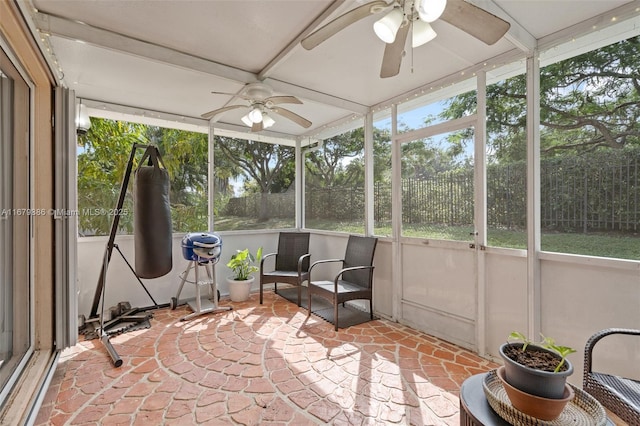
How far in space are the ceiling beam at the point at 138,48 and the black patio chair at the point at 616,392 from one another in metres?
3.19

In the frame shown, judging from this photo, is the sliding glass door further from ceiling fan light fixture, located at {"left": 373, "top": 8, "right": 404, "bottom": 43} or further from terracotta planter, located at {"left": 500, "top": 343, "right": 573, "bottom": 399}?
terracotta planter, located at {"left": 500, "top": 343, "right": 573, "bottom": 399}

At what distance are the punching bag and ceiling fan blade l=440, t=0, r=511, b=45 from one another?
272 cm

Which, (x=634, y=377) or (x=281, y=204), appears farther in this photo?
(x=281, y=204)

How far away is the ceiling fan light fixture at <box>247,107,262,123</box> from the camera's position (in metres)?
3.10

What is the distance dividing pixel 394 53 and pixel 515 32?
1.10 metres

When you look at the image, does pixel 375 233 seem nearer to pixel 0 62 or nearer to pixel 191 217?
pixel 191 217

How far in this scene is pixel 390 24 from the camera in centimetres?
155

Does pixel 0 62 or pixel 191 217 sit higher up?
pixel 0 62

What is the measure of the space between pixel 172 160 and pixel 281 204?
6.04ft

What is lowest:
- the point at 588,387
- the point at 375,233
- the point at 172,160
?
the point at 588,387

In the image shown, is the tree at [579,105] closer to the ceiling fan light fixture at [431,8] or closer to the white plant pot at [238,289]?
the ceiling fan light fixture at [431,8]

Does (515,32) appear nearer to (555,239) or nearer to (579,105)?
(579,105)

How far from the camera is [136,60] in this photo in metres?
2.66

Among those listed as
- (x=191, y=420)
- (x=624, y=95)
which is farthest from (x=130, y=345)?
(x=624, y=95)
